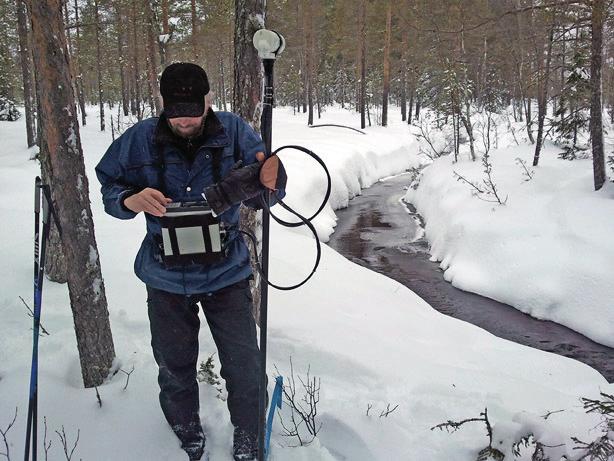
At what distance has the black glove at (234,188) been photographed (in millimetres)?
2064

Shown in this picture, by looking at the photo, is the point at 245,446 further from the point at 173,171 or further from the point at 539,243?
the point at 539,243

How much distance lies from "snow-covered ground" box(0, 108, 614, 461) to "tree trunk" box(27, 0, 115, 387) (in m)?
0.33

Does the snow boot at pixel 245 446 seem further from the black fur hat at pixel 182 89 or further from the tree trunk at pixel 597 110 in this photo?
the tree trunk at pixel 597 110

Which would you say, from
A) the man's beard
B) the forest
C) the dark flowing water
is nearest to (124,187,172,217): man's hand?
the man's beard

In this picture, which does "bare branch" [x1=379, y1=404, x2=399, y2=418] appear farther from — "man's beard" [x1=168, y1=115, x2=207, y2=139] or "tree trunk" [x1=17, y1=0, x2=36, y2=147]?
"tree trunk" [x1=17, y1=0, x2=36, y2=147]

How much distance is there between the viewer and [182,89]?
215 centimetres

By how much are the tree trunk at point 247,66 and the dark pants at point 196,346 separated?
6.01ft

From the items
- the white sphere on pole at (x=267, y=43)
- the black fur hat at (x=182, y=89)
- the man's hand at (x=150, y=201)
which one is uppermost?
the white sphere on pole at (x=267, y=43)

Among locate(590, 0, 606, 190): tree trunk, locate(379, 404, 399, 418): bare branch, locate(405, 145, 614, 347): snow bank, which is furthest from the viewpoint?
locate(590, 0, 606, 190): tree trunk

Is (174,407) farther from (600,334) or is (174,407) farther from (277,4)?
(277,4)

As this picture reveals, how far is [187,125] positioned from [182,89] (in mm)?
173

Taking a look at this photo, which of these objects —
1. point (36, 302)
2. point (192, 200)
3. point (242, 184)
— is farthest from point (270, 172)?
point (36, 302)

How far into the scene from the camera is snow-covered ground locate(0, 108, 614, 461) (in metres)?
2.66

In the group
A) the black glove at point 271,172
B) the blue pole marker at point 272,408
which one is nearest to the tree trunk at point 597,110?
the blue pole marker at point 272,408
